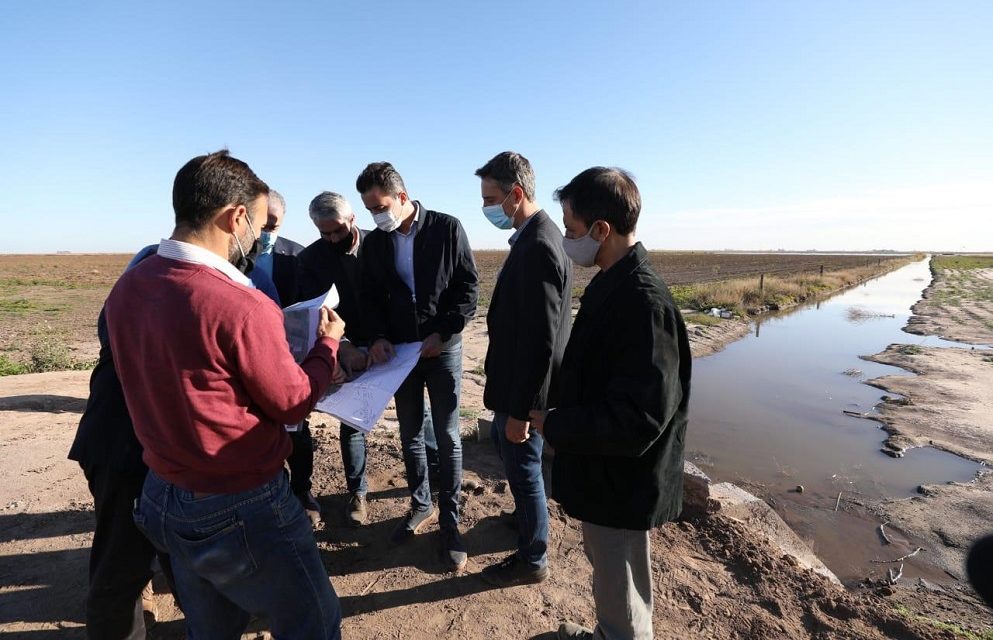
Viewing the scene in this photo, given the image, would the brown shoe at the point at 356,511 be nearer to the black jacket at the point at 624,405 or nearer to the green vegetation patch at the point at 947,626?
the black jacket at the point at 624,405

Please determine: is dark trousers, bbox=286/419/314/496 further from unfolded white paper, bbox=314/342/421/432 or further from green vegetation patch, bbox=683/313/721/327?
green vegetation patch, bbox=683/313/721/327

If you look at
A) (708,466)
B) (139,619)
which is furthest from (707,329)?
(139,619)

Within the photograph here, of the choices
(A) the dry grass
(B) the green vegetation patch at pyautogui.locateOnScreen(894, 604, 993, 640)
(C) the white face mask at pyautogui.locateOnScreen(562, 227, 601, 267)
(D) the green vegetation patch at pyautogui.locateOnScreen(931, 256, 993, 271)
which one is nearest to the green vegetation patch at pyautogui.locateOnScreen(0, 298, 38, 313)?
(C) the white face mask at pyautogui.locateOnScreen(562, 227, 601, 267)

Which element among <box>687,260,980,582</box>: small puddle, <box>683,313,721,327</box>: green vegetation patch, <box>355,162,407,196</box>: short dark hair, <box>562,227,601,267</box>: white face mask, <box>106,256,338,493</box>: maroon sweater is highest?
<box>355,162,407,196</box>: short dark hair

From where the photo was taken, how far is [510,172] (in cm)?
270

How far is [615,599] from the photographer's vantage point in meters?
1.96

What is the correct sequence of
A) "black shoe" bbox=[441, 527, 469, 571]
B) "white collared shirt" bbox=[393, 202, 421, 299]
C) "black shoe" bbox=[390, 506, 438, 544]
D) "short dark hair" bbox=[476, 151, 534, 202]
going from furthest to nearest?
"black shoe" bbox=[390, 506, 438, 544]
"white collared shirt" bbox=[393, 202, 421, 299]
"black shoe" bbox=[441, 527, 469, 571]
"short dark hair" bbox=[476, 151, 534, 202]

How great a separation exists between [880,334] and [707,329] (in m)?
5.78

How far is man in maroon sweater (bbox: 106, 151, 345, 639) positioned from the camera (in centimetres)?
132

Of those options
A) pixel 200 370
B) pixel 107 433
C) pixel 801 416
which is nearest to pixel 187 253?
pixel 200 370

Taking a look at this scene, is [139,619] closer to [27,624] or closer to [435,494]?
[27,624]

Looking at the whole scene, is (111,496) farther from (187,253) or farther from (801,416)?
(801,416)

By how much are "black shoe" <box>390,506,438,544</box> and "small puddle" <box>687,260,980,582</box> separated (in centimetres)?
324

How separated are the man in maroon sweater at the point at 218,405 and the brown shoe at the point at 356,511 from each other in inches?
73.1
